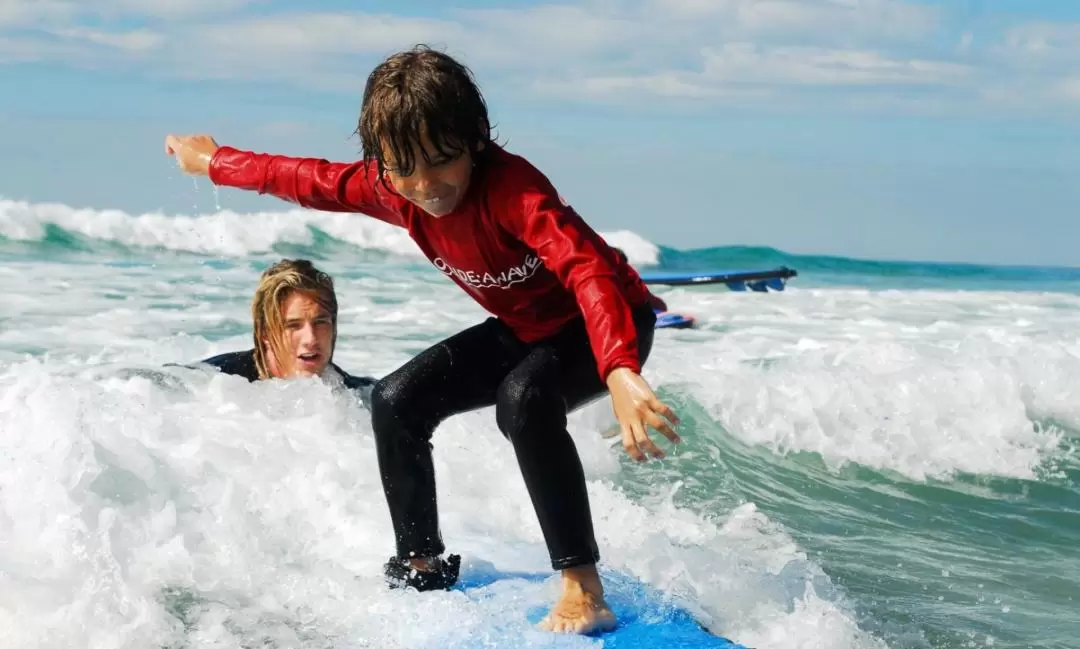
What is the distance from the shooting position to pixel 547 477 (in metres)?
2.98

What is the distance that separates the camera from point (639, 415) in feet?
8.32

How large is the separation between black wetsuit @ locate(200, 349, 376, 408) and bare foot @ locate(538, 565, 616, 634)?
265cm

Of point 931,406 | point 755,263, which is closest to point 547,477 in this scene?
point 931,406

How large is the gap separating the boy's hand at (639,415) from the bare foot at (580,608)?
0.61 meters

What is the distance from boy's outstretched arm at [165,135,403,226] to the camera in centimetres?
322

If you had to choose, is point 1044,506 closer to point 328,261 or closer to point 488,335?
point 488,335

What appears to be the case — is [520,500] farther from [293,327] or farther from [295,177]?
[295,177]

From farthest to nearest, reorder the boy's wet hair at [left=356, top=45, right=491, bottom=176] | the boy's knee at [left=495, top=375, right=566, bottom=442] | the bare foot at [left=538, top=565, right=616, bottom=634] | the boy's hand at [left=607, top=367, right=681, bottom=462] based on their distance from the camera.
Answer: the bare foot at [left=538, top=565, right=616, bottom=634], the boy's knee at [left=495, top=375, right=566, bottom=442], the boy's wet hair at [left=356, top=45, right=491, bottom=176], the boy's hand at [left=607, top=367, right=681, bottom=462]

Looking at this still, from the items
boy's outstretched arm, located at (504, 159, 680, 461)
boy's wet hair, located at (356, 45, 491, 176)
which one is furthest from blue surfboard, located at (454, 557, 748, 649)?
boy's wet hair, located at (356, 45, 491, 176)

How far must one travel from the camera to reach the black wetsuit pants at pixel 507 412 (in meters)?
2.97

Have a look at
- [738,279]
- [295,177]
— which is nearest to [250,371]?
[295,177]

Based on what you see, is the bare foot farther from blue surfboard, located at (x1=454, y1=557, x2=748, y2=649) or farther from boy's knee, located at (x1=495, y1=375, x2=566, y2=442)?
boy's knee, located at (x1=495, y1=375, x2=566, y2=442)

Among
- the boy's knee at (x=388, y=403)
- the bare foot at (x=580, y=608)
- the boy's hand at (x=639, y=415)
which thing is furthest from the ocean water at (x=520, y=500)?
the boy's hand at (x=639, y=415)

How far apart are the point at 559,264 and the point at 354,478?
1986mm
